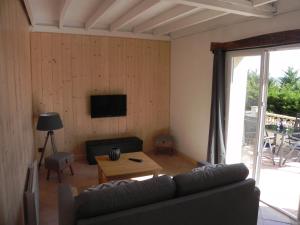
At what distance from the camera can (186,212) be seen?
2.03m

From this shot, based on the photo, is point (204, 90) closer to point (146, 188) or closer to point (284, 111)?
point (284, 111)

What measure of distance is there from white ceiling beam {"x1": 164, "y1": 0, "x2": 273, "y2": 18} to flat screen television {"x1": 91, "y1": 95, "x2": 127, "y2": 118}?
9.51ft

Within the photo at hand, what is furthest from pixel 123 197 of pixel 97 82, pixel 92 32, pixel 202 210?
pixel 92 32

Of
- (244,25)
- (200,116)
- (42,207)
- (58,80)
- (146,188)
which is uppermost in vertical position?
(244,25)

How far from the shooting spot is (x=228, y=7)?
294cm

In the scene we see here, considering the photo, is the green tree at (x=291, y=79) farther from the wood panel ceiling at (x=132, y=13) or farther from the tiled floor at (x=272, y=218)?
the tiled floor at (x=272, y=218)

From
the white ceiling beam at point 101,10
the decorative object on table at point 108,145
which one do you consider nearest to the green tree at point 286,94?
the white ceiling beam at point 101,10

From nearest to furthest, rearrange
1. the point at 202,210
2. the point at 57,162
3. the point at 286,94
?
1. the point at 202,210
2. the point at 286,94
3. the point at 57,162

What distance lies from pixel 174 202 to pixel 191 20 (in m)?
3.04

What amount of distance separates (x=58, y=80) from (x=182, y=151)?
2.90m

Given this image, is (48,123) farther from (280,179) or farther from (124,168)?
(280,179)

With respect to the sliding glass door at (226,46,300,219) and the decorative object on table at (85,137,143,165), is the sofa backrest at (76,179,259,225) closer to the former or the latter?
the sliding glass door at (226,46,300,219)

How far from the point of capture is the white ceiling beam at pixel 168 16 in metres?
3.39

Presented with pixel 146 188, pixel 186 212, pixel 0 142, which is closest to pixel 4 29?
pixel 0 142
